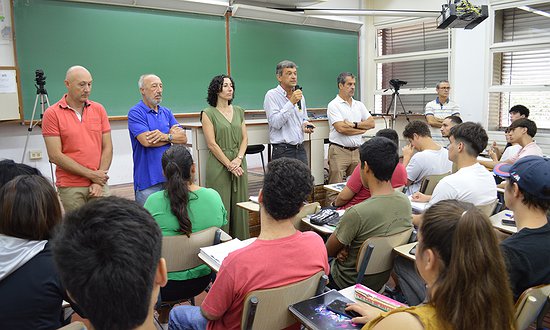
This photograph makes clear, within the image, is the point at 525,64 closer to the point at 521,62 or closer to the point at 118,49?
the point at 521,62

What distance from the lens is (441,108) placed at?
19.9ft

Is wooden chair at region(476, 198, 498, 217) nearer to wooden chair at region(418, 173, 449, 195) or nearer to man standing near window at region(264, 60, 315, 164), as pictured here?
wooden chair at region(418, 173, 449, 195)

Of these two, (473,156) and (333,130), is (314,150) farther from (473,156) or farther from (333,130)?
(473,156)

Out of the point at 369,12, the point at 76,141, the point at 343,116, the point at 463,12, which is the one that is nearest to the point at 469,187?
the point at 343,116

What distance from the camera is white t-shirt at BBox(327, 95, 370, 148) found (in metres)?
4.33

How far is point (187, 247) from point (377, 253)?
0.96 m

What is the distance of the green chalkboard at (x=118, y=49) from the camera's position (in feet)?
15.2

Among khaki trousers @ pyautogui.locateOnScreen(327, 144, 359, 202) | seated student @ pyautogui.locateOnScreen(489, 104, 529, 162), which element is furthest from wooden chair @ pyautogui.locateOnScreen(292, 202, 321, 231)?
seated student @ pyautogui.locateOnScreen(489, 104, 529, 162)

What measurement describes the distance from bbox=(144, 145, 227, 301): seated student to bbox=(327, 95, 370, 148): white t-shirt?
91.2 inches

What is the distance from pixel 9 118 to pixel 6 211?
3656 mm

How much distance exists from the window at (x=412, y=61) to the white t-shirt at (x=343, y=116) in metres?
3.34

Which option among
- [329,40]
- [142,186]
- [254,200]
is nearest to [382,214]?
[254,200]

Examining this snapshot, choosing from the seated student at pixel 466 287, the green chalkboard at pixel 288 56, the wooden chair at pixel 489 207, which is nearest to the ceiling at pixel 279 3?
the green chalkboard at pixel 288 56

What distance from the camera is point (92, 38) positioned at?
198 inches
